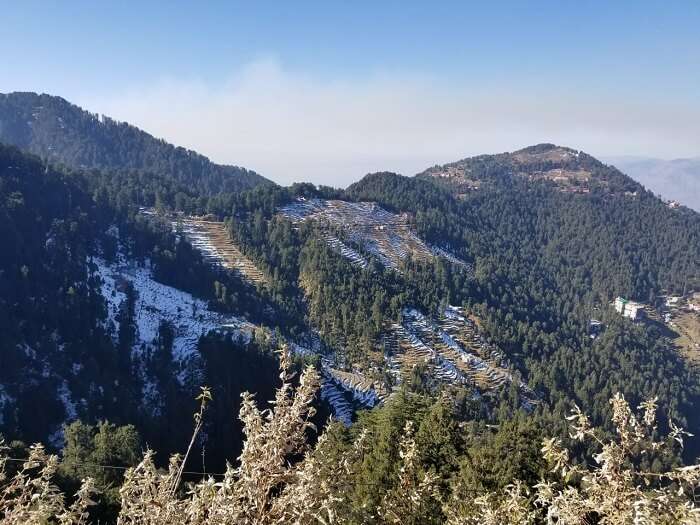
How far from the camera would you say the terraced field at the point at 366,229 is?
Answer: 101750mm

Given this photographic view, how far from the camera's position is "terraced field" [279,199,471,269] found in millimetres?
101750

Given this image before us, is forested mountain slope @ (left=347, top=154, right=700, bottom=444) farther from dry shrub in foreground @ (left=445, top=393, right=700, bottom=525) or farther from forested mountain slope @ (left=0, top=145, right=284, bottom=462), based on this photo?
dry shrub in foreground @ (left=445, top=393, right=700, bottom=525)

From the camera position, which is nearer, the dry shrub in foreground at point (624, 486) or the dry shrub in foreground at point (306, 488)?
the dry shrub in foreground at point (624, 486)

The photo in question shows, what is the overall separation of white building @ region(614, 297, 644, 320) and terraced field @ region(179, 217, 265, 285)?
323 feet

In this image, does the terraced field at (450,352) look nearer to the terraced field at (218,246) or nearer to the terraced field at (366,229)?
the terraced field at (366,229)

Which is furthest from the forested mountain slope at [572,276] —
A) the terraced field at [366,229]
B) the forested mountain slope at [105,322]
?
the forested mountain slope at [105,322]

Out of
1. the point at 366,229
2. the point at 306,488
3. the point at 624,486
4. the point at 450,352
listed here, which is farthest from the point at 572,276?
the point at 306,488

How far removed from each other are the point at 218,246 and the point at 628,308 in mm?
107613

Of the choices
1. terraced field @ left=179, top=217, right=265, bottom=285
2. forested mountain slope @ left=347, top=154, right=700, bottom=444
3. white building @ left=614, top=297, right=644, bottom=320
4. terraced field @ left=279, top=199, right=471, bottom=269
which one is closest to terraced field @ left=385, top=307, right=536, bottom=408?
forested mountain slope @ left=347, top=154, right=700, bottom=444

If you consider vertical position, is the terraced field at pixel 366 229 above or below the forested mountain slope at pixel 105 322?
above

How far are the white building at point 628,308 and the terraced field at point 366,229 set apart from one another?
47014 mm

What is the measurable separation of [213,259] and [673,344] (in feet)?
361

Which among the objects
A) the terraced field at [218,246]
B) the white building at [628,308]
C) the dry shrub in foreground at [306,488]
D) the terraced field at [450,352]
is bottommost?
the terraced field at [450,352]

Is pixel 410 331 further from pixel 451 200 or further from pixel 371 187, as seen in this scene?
pixel 451 200
